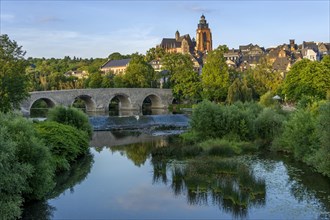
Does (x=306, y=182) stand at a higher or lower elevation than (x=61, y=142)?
lower

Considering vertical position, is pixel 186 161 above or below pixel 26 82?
below

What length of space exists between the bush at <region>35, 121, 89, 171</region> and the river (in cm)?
63

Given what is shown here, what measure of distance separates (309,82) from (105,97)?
1204 inches

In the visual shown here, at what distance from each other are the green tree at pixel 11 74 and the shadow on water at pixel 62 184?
6.32 m

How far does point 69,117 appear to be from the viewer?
101ft

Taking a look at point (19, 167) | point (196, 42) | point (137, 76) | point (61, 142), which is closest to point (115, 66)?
point (196, 42)

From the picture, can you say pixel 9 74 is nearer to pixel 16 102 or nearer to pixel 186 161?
pixel 16 102

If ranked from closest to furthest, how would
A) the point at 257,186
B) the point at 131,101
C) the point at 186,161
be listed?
the point at 257,186, the point at 186,161, the point at 131,101

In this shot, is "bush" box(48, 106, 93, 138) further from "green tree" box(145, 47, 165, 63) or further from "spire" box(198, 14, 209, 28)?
"spire" box(198, 14, 209, 28)

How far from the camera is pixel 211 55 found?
62812 millimetres

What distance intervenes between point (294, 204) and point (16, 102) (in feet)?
68.3

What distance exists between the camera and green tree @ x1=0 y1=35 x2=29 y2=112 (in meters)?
29.5

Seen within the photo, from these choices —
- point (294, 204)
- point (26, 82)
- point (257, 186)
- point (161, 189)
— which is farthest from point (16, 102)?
point (294, 204)

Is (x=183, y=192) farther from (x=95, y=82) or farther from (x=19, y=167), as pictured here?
(x=95, y=82)
